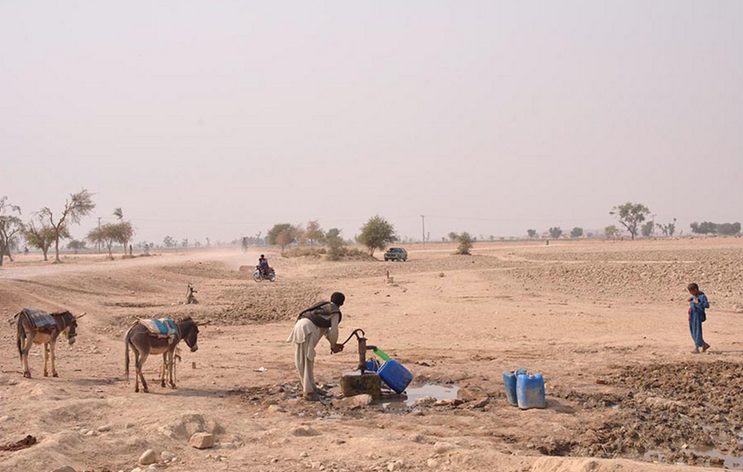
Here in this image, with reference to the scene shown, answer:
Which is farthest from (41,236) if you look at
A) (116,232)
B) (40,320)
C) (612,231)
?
(612,231)

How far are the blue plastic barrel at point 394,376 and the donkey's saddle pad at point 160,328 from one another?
11.2 ft

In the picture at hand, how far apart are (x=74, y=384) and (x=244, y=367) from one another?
126 inches

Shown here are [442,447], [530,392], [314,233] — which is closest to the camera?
[442,447]

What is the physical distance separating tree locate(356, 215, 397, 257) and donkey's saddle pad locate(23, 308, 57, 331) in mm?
Answer: 67498

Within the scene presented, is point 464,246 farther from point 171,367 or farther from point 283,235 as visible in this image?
point 171,367

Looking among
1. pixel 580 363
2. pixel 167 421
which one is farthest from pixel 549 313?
pixel 167 421

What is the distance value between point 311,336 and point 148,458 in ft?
12.4

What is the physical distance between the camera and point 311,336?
10.8 meters

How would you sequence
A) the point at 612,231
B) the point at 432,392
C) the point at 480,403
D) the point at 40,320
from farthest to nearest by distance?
1. the point at 612,231
2. the point at 40,320
3. the point at 432,392
4. the point at 480,403

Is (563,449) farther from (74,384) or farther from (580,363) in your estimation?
(74,384)

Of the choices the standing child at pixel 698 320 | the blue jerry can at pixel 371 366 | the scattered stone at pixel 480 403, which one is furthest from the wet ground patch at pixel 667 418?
the blue jerry can at pixel 371 366

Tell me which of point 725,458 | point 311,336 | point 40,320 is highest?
point 40,320

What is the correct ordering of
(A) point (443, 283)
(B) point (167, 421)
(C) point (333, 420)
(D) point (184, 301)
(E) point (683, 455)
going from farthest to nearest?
(A) point (443, 283) → (D) point (184, 301) → (C) point (333, 420) → (B) point (167, 421) → (E) point (683, 455)

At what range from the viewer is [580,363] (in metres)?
13.1
